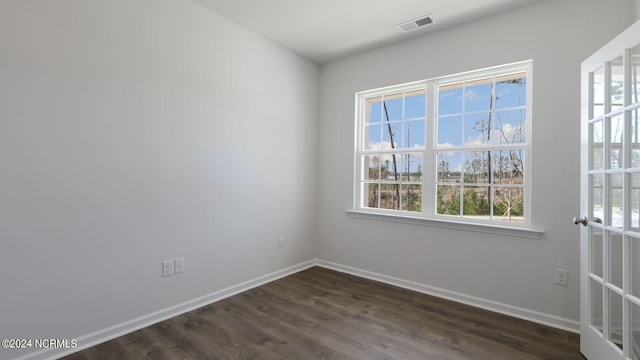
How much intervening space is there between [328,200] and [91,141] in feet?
8.36

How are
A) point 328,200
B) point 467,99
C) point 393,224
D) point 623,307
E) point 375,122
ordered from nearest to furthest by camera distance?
1. point 623,307
2. point 467,99
3. point 393,224
4. point 375,122
5. point 328,200

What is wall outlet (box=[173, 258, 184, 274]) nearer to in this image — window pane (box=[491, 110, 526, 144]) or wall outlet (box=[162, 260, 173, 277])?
wall outlet (box=[162, 260, 173, 277])

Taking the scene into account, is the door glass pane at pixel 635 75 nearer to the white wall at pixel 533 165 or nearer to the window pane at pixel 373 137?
the white wall at pixel 533 165

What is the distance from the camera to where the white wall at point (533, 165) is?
2285 millimetres

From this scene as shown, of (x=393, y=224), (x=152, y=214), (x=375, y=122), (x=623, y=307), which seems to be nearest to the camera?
(x=623, y=307)

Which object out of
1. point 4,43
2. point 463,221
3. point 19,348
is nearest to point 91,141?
point 4,43

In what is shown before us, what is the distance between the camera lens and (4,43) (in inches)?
65.2

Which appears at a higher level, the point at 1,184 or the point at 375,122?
the point at 375,122

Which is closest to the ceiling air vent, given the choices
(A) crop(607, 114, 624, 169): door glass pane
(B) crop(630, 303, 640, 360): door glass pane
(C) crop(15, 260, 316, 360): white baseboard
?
(A) crop(607, 114, 624, 169): door glass pane

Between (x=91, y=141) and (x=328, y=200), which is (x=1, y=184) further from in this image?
(x=328, y=200)

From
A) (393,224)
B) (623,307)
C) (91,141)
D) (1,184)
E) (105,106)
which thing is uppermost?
(105,106)

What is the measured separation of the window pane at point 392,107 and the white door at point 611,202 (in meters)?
1.67

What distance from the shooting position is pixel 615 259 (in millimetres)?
1666

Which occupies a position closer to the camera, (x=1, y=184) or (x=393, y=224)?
(x=1, y=184)
